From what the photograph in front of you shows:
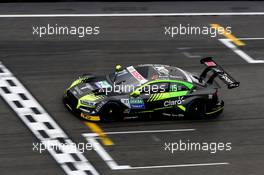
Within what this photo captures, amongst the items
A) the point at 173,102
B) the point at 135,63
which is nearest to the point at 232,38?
→ the point at 135,63

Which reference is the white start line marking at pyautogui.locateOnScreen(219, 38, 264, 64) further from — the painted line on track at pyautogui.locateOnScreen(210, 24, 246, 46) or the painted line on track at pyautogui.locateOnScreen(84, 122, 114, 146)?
the painted line on track at pyautogui.locateOnScreen(84, 122, 114, 146)

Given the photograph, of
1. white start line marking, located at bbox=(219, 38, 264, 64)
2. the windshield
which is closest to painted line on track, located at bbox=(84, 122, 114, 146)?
the windshield

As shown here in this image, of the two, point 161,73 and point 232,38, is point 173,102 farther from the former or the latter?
point 232,38

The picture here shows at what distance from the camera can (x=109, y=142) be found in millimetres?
20047

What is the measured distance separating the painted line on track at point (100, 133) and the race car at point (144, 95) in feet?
0.57

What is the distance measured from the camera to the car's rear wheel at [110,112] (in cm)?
2091

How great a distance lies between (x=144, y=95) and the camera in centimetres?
2106

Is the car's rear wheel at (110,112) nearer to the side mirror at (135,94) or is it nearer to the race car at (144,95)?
the race car at (144,95)

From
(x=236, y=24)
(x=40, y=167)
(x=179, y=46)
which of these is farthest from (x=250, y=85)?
(x=40, y=167)

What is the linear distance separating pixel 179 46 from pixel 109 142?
27.9ft

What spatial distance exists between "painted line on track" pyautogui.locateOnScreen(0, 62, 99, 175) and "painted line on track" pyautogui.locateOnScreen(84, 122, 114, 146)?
0.81 meters

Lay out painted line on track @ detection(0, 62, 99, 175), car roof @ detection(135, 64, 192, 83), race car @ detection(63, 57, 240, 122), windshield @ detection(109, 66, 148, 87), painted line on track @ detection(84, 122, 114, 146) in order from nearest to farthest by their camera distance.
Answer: painted line on track @ detection(0, 62, 99, 175), painted line on track @ detection(84, 122, 114, 146), race car @ detection(63, 57, 240, 122), windshield @ detection(109, 66, 148, 87), car roof @ detection(135, 64, 192, 83)

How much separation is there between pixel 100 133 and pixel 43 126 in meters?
1.66

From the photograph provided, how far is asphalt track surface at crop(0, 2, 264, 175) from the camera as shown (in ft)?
63.0
